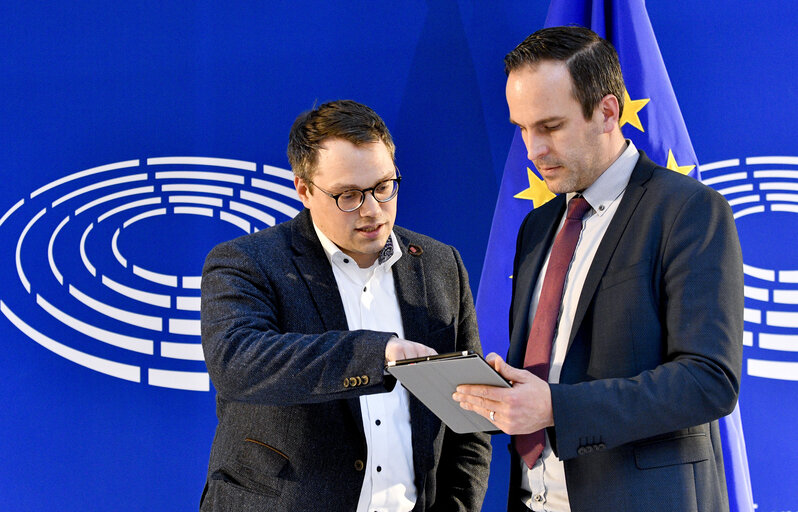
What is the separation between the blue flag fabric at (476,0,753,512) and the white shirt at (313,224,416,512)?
1.07 meters

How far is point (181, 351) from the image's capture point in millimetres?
3359

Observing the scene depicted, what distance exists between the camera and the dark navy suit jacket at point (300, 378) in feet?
5.82

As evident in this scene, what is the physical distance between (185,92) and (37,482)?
179 cm

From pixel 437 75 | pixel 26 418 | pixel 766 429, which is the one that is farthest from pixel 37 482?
pixel 766 429

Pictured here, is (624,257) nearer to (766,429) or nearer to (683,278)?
(683,278)

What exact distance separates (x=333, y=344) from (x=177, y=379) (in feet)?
5.90

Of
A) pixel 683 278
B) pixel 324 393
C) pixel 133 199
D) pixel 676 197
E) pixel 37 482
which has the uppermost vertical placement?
pixel 133 199

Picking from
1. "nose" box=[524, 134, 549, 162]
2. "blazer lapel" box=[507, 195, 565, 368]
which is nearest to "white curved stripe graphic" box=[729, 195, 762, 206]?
"blazer lapel" box=[507, 195, 565, 368]

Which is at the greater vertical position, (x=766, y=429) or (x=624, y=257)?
Answer: (x=624, y=257)

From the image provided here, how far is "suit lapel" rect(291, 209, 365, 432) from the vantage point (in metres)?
2.02

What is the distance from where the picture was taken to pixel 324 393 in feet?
5.76

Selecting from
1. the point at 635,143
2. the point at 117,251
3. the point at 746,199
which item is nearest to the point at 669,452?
the point at 635,143

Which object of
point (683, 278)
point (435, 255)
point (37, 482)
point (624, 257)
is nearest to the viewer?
point (683, 278)

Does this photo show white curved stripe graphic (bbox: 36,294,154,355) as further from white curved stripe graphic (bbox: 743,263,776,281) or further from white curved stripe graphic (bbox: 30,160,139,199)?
white curved stripe graphic (bbox: 743,263,776,281)
